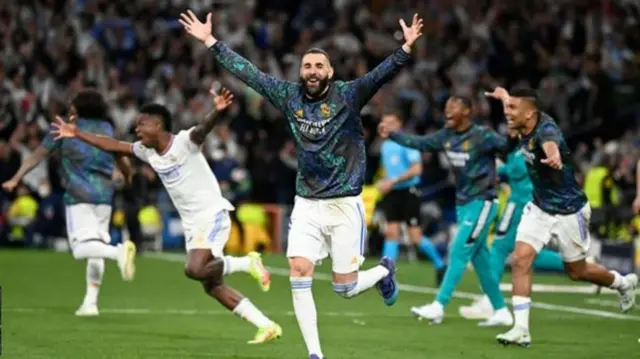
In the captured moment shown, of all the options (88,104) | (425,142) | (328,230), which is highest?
(88,104)

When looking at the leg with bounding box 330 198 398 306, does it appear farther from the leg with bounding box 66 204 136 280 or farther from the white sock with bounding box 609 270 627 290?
the leg with bounding box 66 204 136 280

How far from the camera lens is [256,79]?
1445 centimetres

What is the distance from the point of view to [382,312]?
19.7 metres

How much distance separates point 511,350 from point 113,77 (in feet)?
61.6

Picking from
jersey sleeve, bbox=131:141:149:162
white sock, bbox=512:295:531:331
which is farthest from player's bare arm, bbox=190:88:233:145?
white sock, bbox=512:295:531:331

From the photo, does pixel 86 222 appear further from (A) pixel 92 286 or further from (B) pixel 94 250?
(A) pixel 92 286

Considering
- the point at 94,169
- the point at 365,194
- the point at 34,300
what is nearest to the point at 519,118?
the point at 94,169

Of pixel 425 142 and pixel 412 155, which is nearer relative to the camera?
pixel 425 142

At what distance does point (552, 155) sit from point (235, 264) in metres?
3.56

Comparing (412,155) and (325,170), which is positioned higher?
(325,170)

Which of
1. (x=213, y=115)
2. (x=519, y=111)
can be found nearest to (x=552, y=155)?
(x=519, y=111)

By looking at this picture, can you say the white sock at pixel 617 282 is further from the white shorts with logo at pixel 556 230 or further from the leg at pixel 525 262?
the leg at pixel 525 262

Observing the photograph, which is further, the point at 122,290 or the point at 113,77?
the point at 113,77

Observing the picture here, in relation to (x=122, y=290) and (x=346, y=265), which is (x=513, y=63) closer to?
(x=122, y=290)
